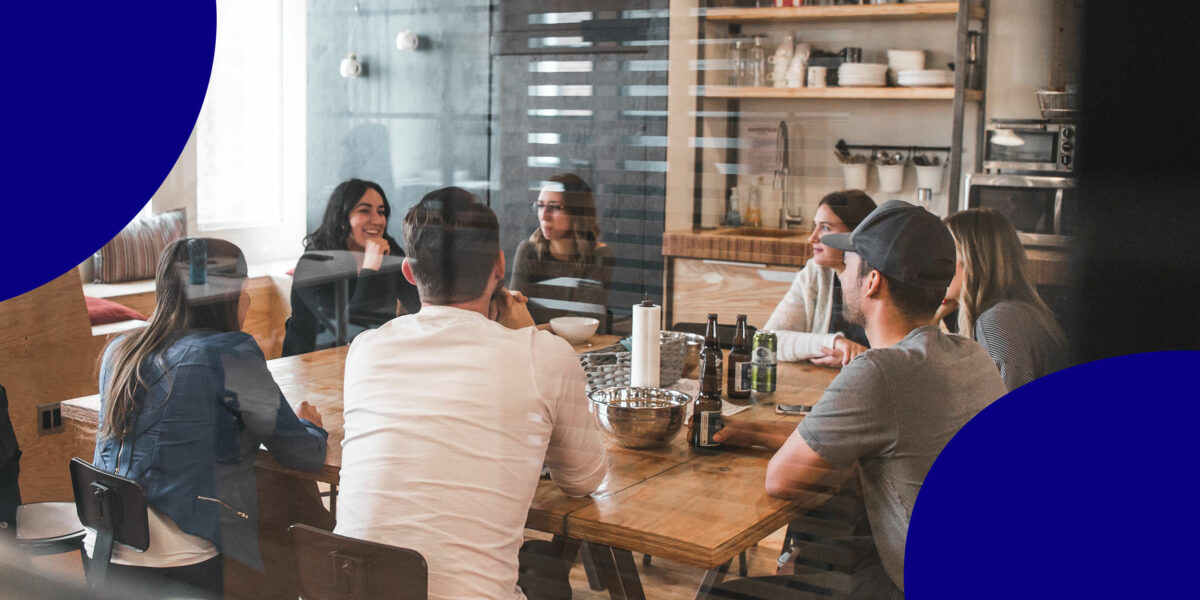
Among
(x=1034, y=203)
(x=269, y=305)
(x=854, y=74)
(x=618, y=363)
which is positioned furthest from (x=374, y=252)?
(x=1034, y=203)

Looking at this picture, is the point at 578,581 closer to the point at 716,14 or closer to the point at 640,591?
the point at 640,591

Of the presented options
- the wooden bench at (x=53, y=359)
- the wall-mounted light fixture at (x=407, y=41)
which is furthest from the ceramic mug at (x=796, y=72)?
the wooden bench at (x=53, y=359)

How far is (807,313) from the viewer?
744mm

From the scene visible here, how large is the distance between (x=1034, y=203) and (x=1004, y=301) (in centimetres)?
6

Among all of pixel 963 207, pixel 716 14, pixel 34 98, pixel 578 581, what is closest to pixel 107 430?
pixel 34 98

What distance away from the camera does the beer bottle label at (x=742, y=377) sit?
33.9 inches

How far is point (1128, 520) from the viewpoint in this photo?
574 millimetres

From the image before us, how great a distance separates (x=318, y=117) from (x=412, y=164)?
0.13 meters

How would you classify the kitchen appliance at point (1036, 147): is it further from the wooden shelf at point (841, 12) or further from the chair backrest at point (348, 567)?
the chair backrest at point (348, 567)

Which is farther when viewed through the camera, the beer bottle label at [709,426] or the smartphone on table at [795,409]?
the beer bottle label at [709,426]

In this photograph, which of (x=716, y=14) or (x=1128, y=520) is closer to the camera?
(x=1128, y=520)

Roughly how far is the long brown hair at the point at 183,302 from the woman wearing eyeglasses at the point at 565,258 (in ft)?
1.10

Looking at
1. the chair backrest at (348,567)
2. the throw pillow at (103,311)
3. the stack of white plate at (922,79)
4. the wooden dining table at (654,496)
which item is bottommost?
the chair backrest at (348,567)

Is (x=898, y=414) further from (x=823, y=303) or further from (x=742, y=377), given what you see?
(x=742, y=377)
